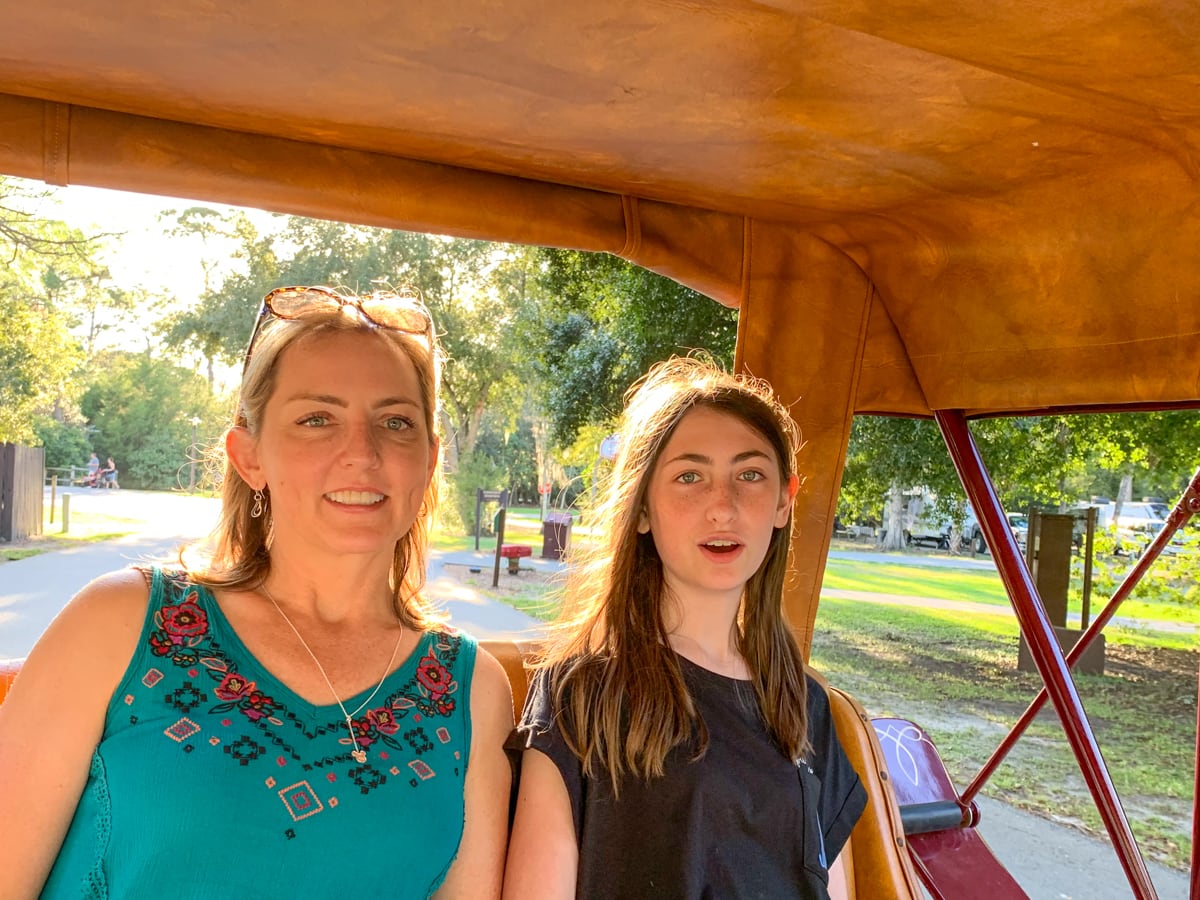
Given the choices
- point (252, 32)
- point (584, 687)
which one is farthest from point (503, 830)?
point (252, 32)

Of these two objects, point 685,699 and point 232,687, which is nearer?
point 232,687

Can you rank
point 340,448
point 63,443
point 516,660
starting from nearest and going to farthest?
point 340,448, point 516,660, point 63,443

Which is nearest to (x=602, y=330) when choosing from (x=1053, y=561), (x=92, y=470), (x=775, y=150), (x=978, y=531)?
(x=1053, y=561)

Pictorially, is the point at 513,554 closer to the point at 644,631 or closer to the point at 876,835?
the point at 876,835

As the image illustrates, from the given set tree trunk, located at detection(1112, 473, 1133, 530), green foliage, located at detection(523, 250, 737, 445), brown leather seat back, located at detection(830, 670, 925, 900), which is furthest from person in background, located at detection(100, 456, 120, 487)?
tree trunk, located at detection(1112, 473, 1133, 530)

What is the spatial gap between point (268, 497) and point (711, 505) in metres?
0.84

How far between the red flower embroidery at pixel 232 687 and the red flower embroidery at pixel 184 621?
9 cm

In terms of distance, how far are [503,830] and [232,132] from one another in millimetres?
1444

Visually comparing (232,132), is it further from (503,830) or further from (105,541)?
(105,541)

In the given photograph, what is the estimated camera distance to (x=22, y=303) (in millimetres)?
8758

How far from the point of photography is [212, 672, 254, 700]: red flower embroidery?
57.9 inches

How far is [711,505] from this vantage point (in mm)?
1848

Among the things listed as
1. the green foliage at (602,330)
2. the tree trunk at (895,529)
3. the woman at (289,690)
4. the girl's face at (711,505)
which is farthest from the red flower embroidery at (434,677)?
the tree trunk at (895,529)

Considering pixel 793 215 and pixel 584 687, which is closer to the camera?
pixel 584 687
